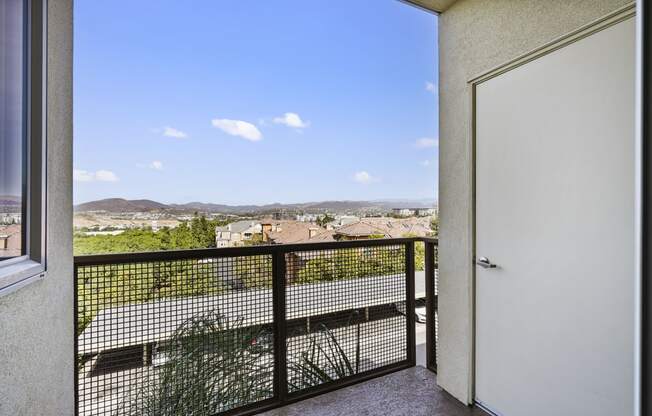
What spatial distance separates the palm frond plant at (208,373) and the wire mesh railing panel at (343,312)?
0.73 ft

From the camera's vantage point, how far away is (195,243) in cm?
198

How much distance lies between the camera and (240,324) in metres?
1.89

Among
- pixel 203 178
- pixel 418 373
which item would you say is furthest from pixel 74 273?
pixel 418 373

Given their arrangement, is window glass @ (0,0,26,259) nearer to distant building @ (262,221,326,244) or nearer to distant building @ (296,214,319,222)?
distant building @ (262,221,326,244)

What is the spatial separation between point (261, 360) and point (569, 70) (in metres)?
2.18

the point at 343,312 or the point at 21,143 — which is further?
the point at 343,312

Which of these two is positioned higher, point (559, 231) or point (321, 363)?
point (559, 231)

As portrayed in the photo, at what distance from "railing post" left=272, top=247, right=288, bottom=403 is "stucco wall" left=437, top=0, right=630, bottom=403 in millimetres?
1014

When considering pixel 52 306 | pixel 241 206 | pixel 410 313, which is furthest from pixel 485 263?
pixel 52 306

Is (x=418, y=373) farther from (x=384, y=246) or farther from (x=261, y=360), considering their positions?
(x=261, y=360)

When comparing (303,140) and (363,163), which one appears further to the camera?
(363,163)

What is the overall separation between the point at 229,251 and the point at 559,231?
1671 mm

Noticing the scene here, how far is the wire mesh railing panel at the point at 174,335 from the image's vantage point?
5.28 ft

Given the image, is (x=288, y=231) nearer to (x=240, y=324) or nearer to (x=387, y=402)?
(x=240, y=324)
